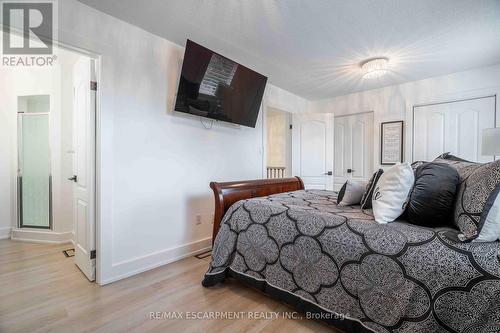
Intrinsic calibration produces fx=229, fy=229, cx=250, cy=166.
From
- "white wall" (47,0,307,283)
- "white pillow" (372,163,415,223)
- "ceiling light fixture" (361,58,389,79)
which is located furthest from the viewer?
"ceiling light fixture" (361,58,389,79)

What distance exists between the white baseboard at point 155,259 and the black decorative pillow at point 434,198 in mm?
2134

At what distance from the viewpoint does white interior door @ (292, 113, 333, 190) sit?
13.0 feet

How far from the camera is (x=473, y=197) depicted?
108 cm

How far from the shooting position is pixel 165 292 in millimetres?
1829

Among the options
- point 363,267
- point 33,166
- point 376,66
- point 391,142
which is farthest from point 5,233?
point 391,142

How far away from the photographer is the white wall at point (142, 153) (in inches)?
77.3

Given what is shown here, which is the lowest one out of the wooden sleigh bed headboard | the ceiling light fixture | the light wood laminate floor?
the light wood laminate floor

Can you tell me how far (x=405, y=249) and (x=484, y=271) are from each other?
268mm

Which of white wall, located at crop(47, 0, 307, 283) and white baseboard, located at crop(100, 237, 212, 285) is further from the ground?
white wall, located at crop(47, 0, 307, 283)

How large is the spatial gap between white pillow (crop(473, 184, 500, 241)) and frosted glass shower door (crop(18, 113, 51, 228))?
4.18 metres

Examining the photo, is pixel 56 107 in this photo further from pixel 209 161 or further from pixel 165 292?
pixel 165 292

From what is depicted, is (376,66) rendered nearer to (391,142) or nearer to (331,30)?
(331,30)

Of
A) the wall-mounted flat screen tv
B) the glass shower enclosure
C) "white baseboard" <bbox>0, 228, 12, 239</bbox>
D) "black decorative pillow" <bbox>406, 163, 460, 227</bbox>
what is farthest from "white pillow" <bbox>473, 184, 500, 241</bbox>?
"white baseboard" <bbox>0, 228, 12, 239</bbox>

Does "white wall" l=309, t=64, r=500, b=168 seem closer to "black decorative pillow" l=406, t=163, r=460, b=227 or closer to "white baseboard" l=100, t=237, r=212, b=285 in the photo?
"black decorative pillow" l=406, t=163, r=460, b=227
